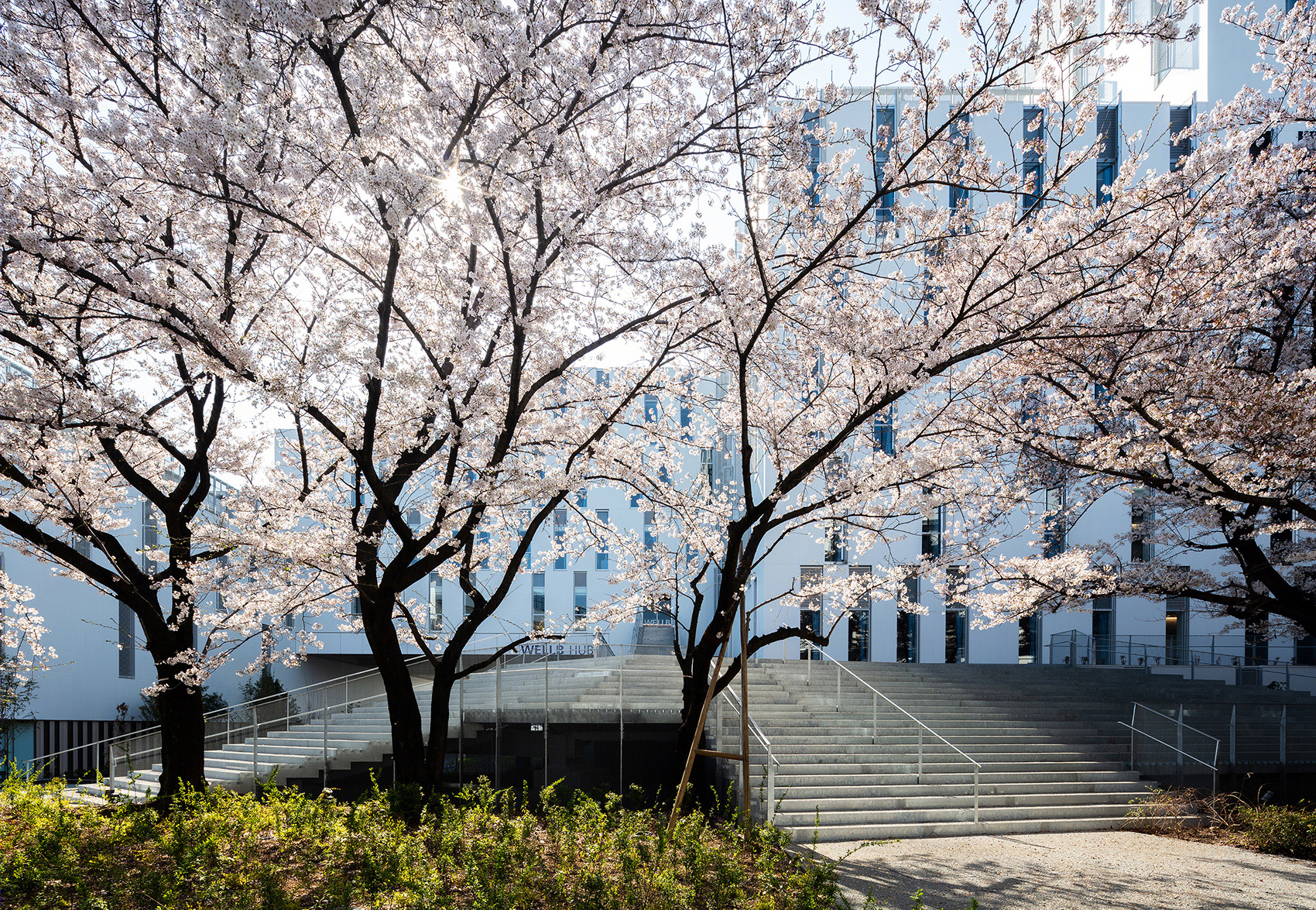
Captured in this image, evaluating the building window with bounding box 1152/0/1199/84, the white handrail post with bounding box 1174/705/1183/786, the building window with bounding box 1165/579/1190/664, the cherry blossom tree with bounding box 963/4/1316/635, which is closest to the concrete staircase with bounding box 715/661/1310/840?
the white handrail post with bounding box 1174/705/1183/786

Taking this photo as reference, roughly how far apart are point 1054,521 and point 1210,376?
5.49 metres

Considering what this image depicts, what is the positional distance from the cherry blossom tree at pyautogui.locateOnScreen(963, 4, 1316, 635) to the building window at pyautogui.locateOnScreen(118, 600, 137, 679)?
75.9 feet

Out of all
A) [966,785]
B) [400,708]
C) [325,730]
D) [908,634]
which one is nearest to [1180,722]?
[966,785]

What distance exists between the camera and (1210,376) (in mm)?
9070

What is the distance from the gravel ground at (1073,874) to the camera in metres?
7.16

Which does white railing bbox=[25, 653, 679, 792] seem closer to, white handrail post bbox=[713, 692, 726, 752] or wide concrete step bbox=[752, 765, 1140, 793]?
white handrail post bbox=[713, 692, 726, 752]

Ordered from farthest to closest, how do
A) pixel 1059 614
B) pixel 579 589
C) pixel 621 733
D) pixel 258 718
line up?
pixel 579 589 → pixel 1059 614 → pixel 258 718 → pixel 621 733

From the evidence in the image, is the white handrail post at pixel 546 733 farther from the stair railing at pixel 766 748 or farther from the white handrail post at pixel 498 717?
the stair railing at pixel 766 748

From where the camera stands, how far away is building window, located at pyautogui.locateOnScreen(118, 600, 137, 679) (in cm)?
2431

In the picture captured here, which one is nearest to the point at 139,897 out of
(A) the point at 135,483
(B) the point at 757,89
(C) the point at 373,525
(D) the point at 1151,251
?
(C) the point at 373,525

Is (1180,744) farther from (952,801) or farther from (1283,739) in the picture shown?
(952,801)

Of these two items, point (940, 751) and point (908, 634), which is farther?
point (908, 634)

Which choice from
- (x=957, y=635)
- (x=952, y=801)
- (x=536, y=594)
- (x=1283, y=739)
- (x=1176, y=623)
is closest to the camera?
(x=952, y=801)

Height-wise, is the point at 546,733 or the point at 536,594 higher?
the point at 546,733
